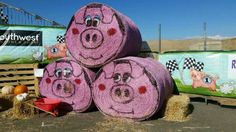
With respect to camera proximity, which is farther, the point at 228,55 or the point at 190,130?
the point at 228,55

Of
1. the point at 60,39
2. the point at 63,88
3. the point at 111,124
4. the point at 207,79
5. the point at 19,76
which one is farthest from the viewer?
the point at 60,39

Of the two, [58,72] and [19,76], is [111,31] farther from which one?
[19,76]

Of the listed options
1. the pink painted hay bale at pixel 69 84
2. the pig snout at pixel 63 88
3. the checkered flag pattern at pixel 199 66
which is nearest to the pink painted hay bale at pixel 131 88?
the pink painted hay bale at pixel 69 84

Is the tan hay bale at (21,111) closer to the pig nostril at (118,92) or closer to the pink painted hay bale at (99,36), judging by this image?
the pink painted hay bale at (99,36)

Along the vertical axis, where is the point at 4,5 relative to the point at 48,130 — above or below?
above

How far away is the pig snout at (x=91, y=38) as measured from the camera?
33.0ft

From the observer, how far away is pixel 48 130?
8383 millimetres

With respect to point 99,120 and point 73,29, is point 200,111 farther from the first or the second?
point 73,29

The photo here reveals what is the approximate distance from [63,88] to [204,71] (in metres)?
4.64

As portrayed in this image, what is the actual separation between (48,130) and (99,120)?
5.00 feet

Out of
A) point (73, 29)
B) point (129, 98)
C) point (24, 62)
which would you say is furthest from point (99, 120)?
point (24, 62)

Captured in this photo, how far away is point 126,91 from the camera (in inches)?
371

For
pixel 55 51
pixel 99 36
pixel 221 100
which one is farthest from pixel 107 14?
pixel 55 51

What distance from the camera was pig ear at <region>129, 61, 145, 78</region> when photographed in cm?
922
